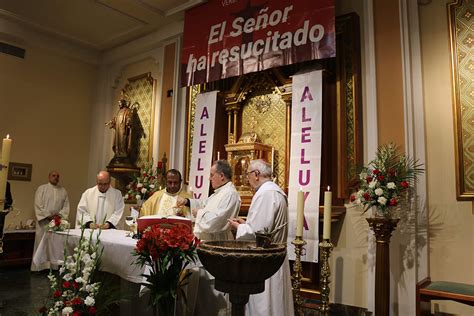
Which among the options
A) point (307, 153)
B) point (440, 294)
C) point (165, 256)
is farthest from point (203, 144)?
point (440, 294)

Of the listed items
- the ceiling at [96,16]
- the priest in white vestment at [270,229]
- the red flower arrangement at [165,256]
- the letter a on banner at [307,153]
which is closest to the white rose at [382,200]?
the letter a on banner at [307,153]

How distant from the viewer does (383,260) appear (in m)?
3.81

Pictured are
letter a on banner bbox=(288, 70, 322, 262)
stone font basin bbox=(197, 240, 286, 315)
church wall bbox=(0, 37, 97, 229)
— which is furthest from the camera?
church wall bbox=(0, 37, 97, 229)

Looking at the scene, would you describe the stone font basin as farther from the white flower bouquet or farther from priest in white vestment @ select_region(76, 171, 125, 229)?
priest in white vestment @ select_region(76, 171, 125, 229)

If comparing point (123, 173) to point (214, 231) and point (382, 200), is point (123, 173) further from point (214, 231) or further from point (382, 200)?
point (382, 200)

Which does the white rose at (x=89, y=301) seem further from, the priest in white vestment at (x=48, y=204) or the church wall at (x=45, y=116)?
the church wall at (x=45, y=116)

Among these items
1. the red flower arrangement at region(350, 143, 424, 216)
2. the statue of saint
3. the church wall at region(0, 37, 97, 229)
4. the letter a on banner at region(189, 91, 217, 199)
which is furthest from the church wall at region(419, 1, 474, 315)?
the church wall at region(0, 37, 97, 229)

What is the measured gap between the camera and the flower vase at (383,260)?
3.78 m

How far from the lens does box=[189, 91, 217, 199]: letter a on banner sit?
5813 mm

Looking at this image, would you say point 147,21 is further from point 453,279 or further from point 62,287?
point 453,279

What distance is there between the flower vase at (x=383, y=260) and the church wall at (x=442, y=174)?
0.60 metres

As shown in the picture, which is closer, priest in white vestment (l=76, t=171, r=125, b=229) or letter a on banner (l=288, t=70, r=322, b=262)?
letter a on banner (l=288, t=70, r=322, b=262)

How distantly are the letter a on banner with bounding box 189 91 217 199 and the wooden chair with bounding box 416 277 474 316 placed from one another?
3.14 meters

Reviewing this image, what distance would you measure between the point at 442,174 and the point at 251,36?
296 centimetres
